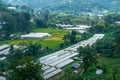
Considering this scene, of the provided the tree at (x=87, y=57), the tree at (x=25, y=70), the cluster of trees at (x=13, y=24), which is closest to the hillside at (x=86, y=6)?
the cluster of trees at (x=13, y=24)

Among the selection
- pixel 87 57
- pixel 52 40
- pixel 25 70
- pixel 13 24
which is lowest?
pixel 52 40

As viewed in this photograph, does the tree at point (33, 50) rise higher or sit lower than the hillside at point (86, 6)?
higher

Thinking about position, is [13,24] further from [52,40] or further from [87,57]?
[87,57]

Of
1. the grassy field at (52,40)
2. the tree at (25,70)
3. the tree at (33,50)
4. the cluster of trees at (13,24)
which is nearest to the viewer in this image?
the tree at (25,70)

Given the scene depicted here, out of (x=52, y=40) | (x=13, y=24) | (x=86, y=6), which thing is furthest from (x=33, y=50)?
(x=86, y=6)

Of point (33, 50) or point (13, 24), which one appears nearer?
point (33, 50)

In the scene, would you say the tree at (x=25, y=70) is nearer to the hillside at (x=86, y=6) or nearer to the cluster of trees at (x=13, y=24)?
the cluster of trees at (x=13, y=24)

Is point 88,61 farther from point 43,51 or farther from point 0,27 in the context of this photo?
point 0,27

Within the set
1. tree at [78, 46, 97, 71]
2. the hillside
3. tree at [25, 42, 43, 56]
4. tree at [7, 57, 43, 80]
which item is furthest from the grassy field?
the hillside

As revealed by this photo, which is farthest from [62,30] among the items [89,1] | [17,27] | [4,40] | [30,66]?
[89,1]

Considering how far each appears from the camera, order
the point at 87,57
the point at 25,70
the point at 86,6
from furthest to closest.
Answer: the point at 86,6
the point at 87,57
the point at 25,70

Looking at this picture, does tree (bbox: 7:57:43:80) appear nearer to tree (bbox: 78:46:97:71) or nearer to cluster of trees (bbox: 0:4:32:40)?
tree (bbox: 78:46:97:71)
